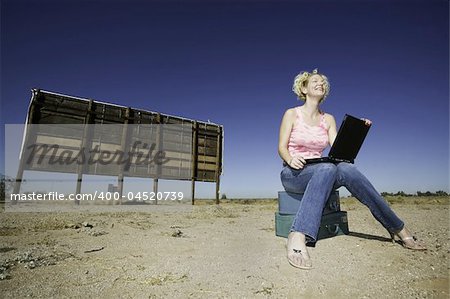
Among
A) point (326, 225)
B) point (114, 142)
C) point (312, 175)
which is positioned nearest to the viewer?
point (312, 175)

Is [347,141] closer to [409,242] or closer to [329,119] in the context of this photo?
[329,119]

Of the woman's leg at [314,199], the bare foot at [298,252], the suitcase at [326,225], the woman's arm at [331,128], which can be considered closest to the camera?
the bare foot at [298,252]

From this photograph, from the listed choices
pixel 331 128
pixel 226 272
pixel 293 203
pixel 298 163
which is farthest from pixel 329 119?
pixel 226 272

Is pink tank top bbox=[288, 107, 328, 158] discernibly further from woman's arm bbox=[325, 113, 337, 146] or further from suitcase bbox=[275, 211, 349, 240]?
suitcase bbox=[275, 211, 349, 240]

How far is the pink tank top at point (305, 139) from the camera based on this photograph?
7.25 ft

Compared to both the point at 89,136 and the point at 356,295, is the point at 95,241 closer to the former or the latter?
the point at 356,295

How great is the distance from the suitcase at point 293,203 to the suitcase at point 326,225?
0.04m

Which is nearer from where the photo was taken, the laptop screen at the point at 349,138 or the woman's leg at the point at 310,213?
the woman's leg at the point at 310,213

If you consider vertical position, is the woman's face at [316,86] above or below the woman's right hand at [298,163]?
above

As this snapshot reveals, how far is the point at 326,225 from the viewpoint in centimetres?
201

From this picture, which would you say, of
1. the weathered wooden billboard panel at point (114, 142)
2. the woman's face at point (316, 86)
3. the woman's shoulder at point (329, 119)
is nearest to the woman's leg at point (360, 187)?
the woman's shoulder at point (329, 119)

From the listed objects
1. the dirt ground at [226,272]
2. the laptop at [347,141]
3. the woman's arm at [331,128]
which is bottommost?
the dirt ground at [226,272]

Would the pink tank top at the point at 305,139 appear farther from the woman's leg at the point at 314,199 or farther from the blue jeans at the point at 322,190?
the woman's leg at the point at 314,199

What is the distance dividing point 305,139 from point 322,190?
1.88 ft
